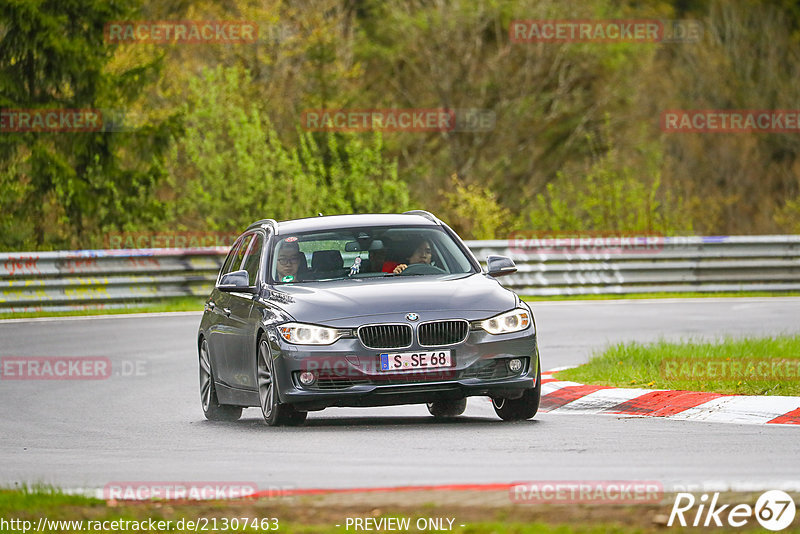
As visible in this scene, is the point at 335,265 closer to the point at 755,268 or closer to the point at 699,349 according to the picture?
the point at 699,349

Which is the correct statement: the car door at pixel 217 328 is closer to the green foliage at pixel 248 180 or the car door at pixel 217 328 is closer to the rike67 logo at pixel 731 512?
the rike67 logo at pixel 731 512

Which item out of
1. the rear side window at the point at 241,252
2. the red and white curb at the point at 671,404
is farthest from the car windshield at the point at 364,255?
the red and white curb at the point at 671,404

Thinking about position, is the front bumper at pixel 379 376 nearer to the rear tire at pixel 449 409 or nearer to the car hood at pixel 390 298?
the car hood at pixel 390 298

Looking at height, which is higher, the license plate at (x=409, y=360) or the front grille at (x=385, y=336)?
the front grille at (x=385, y=336)

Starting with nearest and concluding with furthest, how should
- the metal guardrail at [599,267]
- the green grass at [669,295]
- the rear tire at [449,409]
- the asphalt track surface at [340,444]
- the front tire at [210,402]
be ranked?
the asphalt track surface at [340,444] → the rear tire at [449,409] → the front tire at [210,402] → the metal guardrail at [599,267] → the green grass at [669,295]

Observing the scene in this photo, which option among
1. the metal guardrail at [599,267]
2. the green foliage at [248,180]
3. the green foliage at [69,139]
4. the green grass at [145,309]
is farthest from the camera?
the green foliage at [248,180]

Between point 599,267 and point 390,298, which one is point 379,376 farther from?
point 599,267

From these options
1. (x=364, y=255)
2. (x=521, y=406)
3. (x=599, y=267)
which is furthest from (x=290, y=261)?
(x=599, y=267)

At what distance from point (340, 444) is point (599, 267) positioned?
59.7ft

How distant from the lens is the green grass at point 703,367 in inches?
503

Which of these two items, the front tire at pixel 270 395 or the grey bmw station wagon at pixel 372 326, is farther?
the front tire at pixel 270 395

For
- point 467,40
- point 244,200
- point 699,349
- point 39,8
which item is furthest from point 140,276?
point 467,40

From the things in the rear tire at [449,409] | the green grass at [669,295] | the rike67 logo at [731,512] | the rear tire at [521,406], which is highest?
the rike67 logo at [731,512]

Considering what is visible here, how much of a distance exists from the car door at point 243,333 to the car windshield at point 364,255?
326 millimetres
